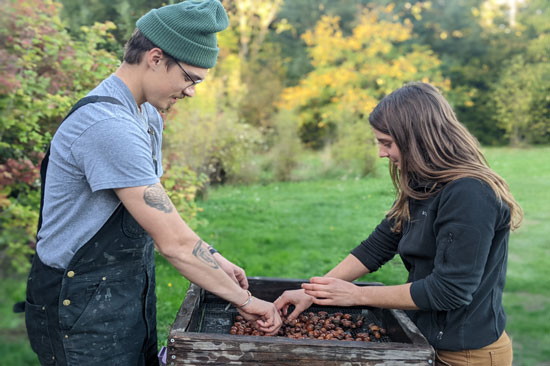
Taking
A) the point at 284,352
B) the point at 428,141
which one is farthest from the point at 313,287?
the point at 428,141

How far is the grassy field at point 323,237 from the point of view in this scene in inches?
200

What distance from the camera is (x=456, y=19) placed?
969 inches

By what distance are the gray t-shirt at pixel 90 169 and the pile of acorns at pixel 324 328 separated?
0.83m

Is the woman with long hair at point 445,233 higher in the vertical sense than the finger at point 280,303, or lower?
higher

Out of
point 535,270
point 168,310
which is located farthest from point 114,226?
point 535,270

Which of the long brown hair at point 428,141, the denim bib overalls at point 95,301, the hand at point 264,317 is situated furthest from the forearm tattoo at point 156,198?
the long brown hair at point 428,141

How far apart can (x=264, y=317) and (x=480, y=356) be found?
907 millimetres

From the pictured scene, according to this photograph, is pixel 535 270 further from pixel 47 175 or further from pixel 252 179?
pixel 252 179

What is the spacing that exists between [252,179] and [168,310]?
876 cm

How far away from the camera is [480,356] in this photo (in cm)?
202

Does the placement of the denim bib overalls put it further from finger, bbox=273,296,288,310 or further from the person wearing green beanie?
finger, bbox=273,296,288,310

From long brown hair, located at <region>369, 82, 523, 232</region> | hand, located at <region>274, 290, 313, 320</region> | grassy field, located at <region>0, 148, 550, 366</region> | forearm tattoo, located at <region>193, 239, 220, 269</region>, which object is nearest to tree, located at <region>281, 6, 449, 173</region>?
grassy field, located at <region>0, 148, 550, 366</region>

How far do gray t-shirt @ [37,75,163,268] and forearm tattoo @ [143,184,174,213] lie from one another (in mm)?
28

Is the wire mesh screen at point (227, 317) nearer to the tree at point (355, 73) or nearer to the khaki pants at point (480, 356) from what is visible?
the khaki pants at point (480, 356)
